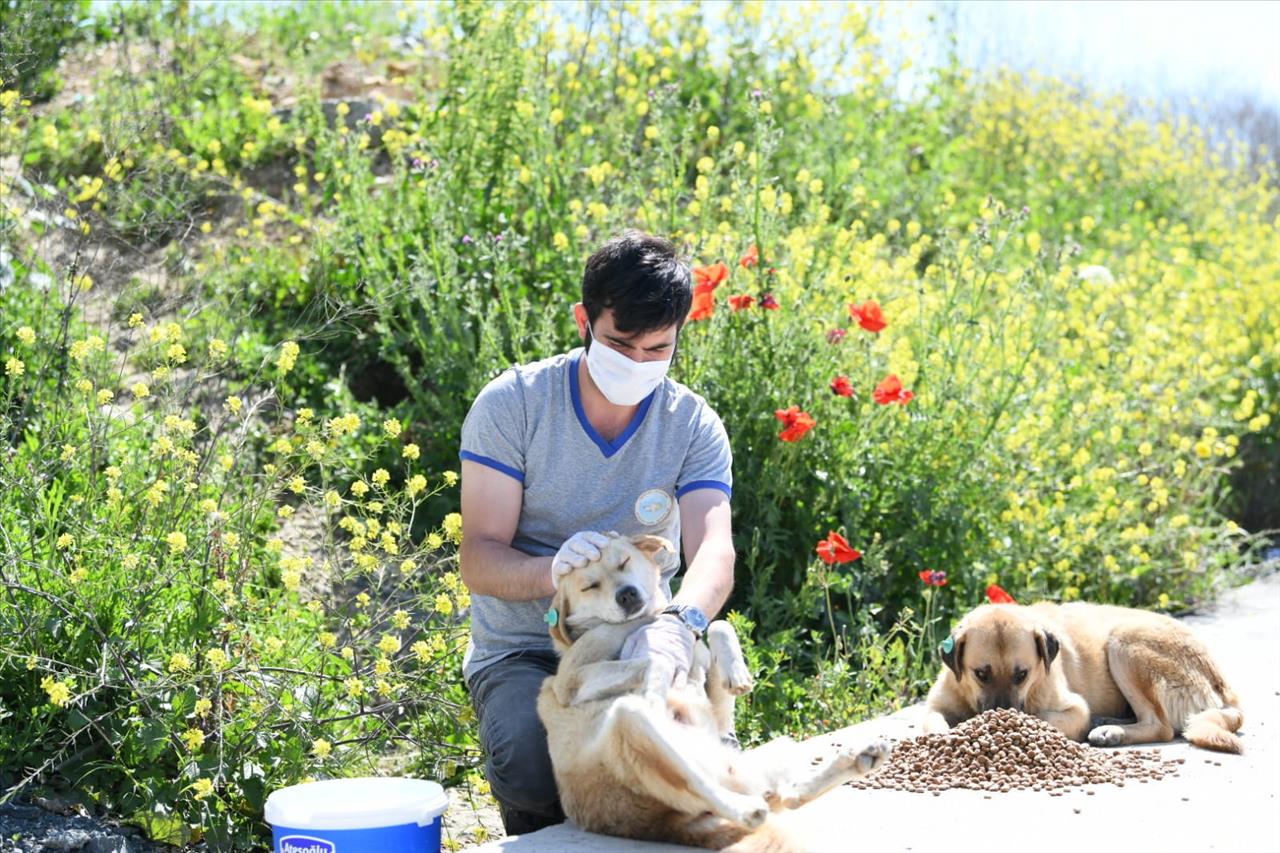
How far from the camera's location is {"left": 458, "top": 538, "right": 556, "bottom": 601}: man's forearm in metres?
3.80

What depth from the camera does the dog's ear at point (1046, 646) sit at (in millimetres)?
4941

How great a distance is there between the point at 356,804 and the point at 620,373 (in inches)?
54.4

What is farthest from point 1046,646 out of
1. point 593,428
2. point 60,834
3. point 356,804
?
point 60,834

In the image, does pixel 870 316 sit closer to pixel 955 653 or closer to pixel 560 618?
pixel 955 653

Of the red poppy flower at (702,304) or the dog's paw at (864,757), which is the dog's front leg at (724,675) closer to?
the dog's paw at (864,757)

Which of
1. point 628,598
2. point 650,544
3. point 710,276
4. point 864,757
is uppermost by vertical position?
point 710,276

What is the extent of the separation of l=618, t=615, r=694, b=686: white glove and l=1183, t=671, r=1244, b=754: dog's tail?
7.08 ft

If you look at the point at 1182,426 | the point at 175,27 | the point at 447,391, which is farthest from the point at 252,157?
the point at 1182,426

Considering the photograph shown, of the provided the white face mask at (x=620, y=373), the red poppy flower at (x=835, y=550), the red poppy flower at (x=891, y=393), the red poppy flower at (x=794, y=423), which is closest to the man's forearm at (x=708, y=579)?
the white face mask at (x=620, y=373)

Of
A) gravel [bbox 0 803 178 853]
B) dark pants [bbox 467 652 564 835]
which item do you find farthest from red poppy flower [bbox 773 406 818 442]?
gravel [bbox 0 803 178 853]

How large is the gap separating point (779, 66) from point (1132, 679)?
6275mm

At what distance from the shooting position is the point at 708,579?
12.7 feet

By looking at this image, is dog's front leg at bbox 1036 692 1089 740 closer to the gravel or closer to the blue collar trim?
the blue collar trim

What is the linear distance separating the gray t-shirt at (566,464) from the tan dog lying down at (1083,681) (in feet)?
4.47
